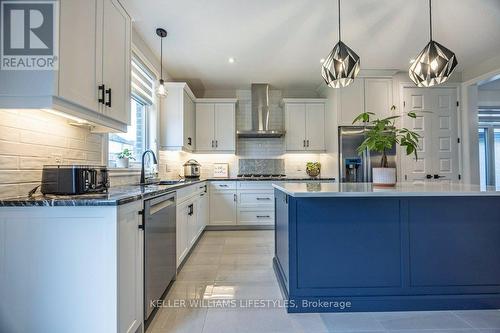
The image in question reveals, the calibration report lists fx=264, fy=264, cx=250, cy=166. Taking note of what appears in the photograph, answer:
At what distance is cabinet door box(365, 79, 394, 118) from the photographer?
4.31 metres

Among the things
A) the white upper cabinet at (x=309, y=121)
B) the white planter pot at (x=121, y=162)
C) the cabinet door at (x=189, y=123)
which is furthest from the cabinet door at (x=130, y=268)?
the white upper cabinet at (x=309, y=121)

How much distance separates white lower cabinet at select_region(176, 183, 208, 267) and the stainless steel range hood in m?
1.49

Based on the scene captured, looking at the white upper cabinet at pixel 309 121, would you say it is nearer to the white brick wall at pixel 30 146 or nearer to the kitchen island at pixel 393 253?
the kitchen island at pixel 393 253

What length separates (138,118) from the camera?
11.7ft

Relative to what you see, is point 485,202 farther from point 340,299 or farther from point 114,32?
point 114,32

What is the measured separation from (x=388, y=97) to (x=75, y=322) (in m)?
4.75

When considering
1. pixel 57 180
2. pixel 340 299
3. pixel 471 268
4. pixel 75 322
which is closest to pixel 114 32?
pixel 57 180

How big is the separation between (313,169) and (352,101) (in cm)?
141

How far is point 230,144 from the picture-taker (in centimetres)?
491

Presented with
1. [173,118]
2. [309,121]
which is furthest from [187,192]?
[309,121]

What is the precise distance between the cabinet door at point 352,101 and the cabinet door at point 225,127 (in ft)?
6.26

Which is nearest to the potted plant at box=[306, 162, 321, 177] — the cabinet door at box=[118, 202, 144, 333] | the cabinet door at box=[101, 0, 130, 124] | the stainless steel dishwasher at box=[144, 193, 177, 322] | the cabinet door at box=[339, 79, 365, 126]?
the cabinet door at box=[339, 79, 365, 126]

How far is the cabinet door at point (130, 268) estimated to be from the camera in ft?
4.69

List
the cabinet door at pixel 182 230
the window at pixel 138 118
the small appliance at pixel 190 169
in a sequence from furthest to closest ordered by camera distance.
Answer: the small appliance at pixel 190 169 → the window at pixel 138 118 → the cabinet door at pixel 182 230
